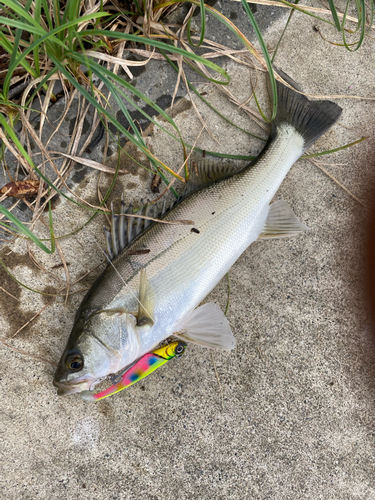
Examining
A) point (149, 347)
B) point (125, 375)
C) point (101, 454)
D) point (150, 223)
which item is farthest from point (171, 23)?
point (101, 454)

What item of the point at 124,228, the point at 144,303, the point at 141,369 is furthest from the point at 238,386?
the point at 124,228

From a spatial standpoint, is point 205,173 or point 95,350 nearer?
point 95,350

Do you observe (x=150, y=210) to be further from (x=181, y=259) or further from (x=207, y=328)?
(x=207, y=328)

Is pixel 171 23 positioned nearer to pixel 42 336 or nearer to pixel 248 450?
pixel 42 336

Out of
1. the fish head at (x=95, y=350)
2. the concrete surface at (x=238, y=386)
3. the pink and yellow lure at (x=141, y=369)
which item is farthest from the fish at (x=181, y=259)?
the concrete surface at (x=238, y=386)

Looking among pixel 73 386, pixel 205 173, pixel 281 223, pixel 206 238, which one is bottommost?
pixel 281 223

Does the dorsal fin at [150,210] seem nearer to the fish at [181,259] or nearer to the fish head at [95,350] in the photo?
the fish at [181,259]
